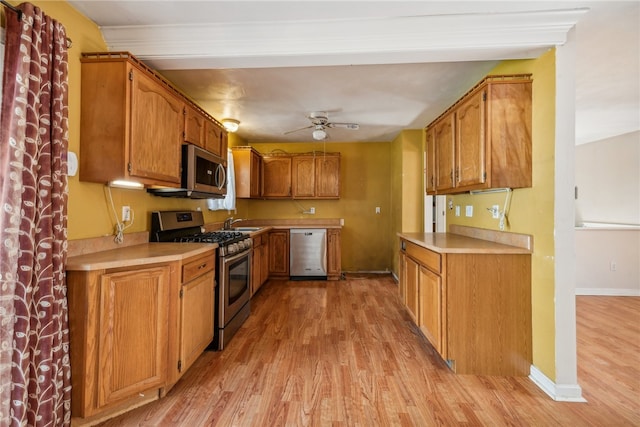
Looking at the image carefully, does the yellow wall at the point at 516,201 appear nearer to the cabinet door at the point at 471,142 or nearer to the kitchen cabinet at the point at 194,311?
the cabinet door at the point at 471,142

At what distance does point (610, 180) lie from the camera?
4387mm

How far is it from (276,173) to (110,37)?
10.4ft

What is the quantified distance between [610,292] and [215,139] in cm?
532

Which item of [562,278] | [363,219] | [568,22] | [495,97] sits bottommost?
[562,278]

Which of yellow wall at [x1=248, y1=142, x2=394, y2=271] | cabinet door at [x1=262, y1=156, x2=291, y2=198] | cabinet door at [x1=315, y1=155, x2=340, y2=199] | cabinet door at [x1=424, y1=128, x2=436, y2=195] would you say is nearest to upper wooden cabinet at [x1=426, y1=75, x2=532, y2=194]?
cabinet door at [x1=424, y1=128, x2=436, y2=195]

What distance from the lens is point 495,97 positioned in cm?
200

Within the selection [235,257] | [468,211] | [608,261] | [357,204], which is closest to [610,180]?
[608,261]

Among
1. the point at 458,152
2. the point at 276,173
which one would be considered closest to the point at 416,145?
the point at 458,152

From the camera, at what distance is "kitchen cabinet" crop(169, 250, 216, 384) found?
6.05 ft

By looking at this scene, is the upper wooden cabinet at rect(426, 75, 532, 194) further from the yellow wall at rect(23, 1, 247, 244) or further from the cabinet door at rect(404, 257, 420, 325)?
the yellow wall at rect(23, 1, 247, 244)

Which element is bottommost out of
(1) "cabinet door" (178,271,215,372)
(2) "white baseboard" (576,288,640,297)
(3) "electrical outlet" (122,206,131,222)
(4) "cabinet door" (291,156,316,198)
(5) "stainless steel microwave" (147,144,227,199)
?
(2) "white baseboard" (576,288,640,297)

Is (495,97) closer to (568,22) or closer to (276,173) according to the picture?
(568,22)

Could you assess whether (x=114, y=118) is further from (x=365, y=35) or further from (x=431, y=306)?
(x=431, y=306)

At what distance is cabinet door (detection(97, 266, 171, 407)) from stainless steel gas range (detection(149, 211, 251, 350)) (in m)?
0.65
